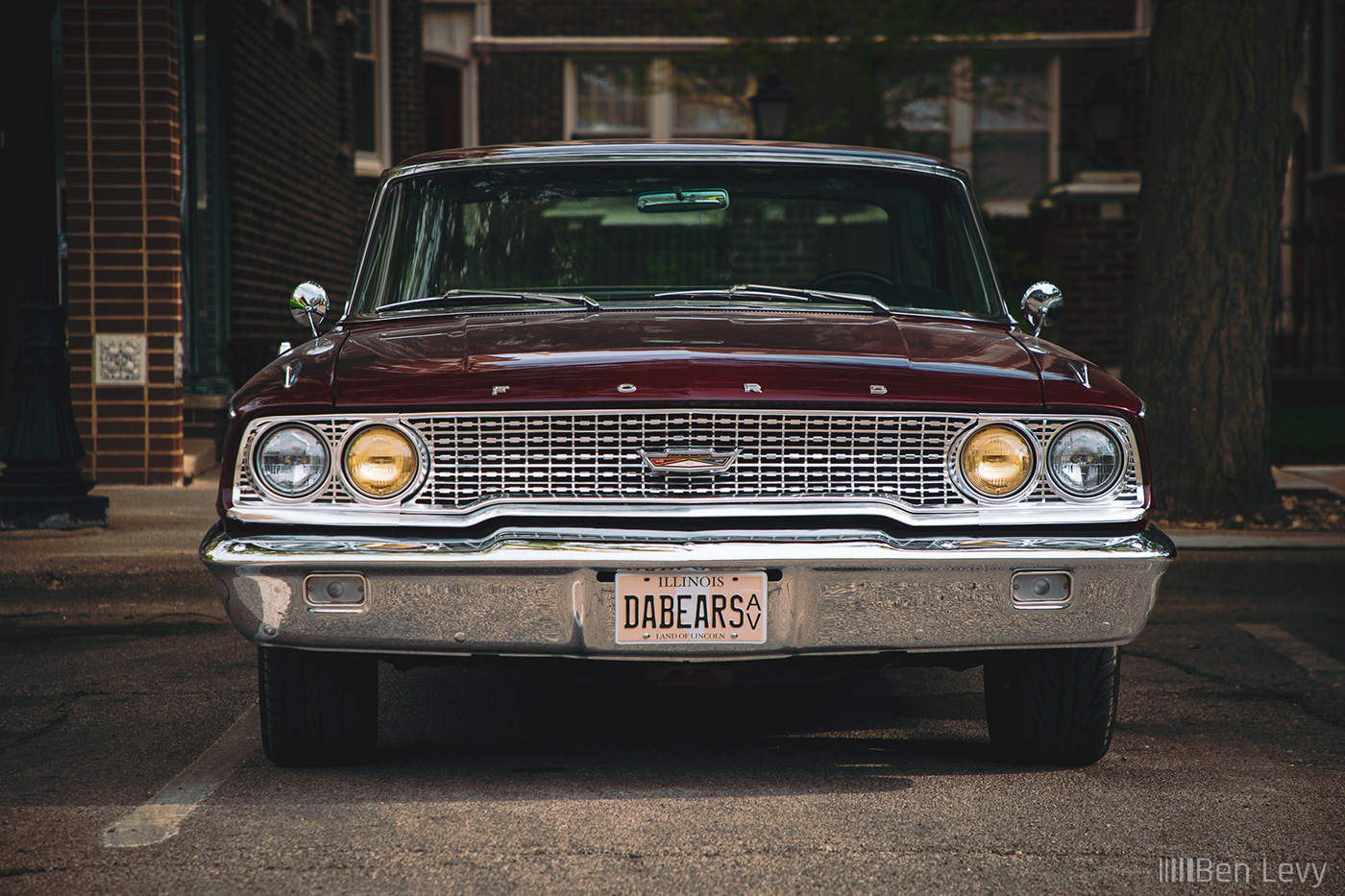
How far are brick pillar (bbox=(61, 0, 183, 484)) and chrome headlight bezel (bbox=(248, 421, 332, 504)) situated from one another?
5.58 metres

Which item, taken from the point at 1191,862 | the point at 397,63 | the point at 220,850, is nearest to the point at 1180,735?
the point at 1191,862

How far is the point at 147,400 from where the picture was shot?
8703 mm

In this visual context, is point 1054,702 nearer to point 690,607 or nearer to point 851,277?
point 690,607

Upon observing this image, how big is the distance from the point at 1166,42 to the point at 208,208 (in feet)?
21.7

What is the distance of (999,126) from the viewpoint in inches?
934

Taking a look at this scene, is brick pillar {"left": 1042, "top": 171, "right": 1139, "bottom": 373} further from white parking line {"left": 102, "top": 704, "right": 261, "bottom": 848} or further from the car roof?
white parking line {"left": 102, "top": 704, "right": 261, "bottom": 848}

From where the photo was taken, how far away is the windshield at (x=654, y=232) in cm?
462

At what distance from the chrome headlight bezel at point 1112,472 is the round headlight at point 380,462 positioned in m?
1.54

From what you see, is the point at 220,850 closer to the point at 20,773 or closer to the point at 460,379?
the point at 20,773

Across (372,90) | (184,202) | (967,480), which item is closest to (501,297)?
(967,480)

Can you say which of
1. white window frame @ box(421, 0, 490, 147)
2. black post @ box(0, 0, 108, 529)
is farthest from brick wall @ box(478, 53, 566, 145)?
black post @ box(0, 0, 108, 529)

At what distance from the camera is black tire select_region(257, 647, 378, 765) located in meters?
3.72

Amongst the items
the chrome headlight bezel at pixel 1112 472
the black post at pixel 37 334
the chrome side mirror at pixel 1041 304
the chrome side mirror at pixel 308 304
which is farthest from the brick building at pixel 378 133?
the chrome headlight bezel at pixel 1112 472

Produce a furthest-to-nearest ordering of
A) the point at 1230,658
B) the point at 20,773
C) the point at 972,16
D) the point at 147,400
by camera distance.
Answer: the point at 972,16 → the point at 147,400 → the point at 1230,658 → the point at 20,773
